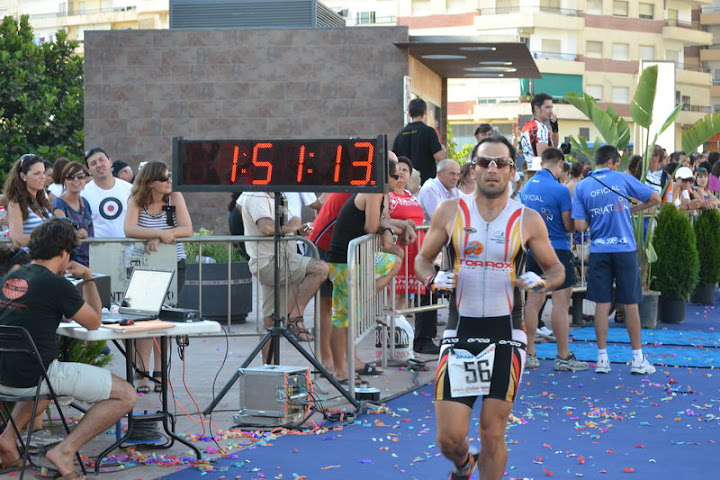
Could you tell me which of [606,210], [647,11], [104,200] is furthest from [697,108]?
[104,200]

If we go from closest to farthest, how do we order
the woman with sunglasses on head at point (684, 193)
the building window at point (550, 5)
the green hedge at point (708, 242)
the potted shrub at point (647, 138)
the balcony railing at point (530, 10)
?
the potted shrub at point (647, 138) → the green hedge at point (708, 242) → the woman with sunglasses on head at point (684, 193) → the balcony railing at point (530, 10) → the building window at point (550, 5)

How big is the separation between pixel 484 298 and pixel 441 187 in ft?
22.0

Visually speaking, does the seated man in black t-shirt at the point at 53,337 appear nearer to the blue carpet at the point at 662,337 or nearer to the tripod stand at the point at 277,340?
the tripod stand at the point at 277,340

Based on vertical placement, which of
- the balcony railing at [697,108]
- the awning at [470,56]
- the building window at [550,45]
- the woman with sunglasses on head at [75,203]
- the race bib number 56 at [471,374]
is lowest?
the race bib number 56 at [471,374]

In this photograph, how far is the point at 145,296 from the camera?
7785mm

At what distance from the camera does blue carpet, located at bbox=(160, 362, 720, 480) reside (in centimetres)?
711

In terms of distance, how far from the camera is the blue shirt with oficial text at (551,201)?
11.7m

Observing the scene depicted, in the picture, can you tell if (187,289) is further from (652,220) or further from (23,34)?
(23,34)

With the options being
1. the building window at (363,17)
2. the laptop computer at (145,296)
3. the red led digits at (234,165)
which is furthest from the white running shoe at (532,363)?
the building window at (363,17)

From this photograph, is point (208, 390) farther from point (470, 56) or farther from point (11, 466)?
point (470, 56)

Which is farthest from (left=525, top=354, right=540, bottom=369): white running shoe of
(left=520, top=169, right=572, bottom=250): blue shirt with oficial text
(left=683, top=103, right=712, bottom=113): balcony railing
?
(left=683, top=103, right=712, bottom=113): balcony railing

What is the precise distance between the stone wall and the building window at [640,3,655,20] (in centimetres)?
5915


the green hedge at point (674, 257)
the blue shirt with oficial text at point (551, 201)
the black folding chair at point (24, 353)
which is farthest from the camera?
the green hedge at point (674, 257)

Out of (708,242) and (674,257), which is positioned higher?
(708,242)
